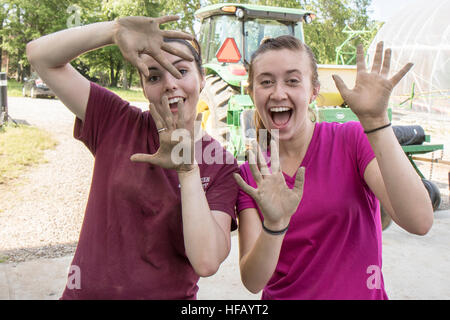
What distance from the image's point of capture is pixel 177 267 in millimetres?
1360

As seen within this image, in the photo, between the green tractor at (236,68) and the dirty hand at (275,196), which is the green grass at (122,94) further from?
the dirty hand at (275,196)

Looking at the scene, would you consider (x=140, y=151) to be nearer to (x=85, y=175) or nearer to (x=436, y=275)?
(x=436, y=275)

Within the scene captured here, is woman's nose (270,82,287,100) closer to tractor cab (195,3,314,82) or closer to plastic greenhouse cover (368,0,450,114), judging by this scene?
tractor cab (195,3,314,82)

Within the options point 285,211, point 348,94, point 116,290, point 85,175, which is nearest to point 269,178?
point 285,211

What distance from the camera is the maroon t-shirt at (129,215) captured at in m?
1.32

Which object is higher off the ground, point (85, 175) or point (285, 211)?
point (285, 211)

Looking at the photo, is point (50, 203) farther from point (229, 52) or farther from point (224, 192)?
point (224, 192)

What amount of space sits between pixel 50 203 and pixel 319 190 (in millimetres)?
4693

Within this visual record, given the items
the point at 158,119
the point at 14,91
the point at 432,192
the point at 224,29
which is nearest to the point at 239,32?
the point at 224,29

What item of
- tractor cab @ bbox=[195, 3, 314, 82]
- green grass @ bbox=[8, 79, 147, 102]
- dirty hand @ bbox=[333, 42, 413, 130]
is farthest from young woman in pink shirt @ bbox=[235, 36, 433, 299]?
green grass @ bbox=[8, 79, 147, 102]

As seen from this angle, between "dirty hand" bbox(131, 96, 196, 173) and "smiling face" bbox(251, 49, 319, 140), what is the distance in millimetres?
435

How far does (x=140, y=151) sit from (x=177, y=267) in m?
0.40

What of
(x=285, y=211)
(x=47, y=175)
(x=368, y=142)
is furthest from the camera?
(x=47, y=175)

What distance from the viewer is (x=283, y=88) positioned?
61.9 inches
